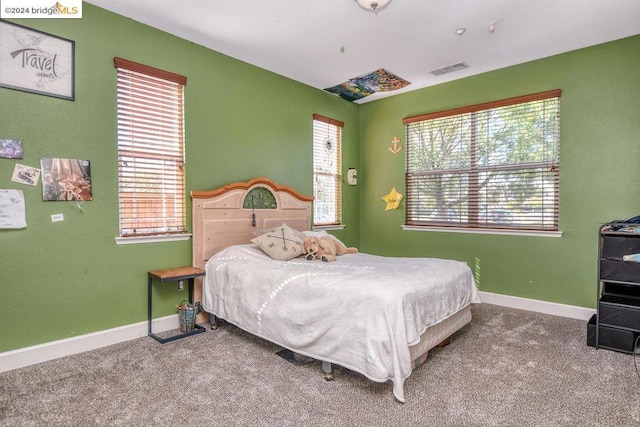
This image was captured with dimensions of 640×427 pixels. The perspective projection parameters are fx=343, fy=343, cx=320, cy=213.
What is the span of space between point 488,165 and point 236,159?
112 inches

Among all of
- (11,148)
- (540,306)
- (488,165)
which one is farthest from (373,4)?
(540,306)

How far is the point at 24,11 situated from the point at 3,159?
3.38 feet

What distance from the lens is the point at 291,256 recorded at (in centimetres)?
307

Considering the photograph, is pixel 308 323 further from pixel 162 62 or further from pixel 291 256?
pixel 162 62

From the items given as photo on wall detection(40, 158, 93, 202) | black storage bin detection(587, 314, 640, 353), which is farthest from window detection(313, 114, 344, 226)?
black storage bin detection(587, 314, 640, 353)

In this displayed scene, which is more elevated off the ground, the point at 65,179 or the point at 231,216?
the point at 65,179

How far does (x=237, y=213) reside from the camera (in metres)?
3.45

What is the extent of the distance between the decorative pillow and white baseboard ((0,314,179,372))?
1.05 m

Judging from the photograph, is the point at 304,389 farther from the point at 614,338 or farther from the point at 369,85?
the point at 369,85

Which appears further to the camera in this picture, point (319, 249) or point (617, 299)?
point (319, 249)

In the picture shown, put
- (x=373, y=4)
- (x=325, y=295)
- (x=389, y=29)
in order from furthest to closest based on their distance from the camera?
(x=389, y=29) < (x=373, y=4) < (x=325, y=295)

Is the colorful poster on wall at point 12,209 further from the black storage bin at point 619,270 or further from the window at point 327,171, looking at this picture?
the black storage bin at point 619,270

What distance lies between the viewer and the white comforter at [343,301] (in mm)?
1941

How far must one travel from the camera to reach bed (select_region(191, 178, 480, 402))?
1.96 meters
